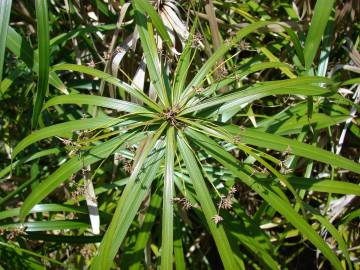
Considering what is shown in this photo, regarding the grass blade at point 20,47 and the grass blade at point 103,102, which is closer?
the grass blade at point 103,102

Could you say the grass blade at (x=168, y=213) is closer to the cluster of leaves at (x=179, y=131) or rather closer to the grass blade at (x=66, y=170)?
the cluster of leaves at (x=179, y=131)

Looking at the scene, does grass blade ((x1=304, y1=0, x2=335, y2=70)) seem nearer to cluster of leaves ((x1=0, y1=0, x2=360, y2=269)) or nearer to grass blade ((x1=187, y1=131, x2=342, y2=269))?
cluster of leaves ((x1=0, y1=0, x2=360, y2=269))

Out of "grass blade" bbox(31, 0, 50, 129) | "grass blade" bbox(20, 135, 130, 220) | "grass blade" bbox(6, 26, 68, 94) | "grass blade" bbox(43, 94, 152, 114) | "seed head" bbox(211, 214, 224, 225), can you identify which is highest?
"grass blade" bbox(6, 26, 68, 94)

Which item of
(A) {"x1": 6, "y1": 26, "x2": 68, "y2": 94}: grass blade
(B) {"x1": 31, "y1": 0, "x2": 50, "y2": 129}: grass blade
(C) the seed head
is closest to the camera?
(C) the seed head

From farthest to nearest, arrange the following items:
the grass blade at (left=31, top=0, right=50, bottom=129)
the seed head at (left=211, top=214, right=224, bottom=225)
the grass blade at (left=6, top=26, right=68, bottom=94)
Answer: the grass blade at (left=6, top=26, right=68, bottom=94) → the grass blade at (left=31, top=0, right=50, bottom=129) → the seed head at (left=211, top=214, right=224, bottom=225)

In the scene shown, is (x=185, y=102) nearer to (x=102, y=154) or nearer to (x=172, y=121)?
(x=172, y=121)

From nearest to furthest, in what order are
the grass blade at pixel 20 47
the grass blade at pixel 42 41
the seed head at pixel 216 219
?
the seed head at pixel 216 219 → the grass blade at pixel 42 41 → the grass blade at pixel 20 47

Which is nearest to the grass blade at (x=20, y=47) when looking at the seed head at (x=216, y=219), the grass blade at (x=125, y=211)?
the grass blade at (x=125, y=211)

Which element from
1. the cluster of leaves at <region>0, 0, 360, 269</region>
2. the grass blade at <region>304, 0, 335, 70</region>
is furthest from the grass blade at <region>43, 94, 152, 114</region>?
the grass blade at <region>304, 0, 335, 70</region>

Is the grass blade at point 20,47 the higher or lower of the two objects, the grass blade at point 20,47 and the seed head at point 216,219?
the higher

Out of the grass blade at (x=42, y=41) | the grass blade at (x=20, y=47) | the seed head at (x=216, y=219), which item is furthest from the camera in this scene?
the grass blade at (x=20, y=47)
